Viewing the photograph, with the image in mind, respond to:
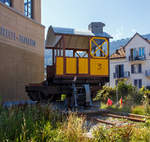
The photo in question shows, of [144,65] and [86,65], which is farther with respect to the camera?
[144,65]

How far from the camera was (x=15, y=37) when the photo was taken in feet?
40.9

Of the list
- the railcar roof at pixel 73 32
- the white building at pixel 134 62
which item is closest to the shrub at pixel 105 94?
the railcar roof at pixel 73 32

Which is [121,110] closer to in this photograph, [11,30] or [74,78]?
[74,78]

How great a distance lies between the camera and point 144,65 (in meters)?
36.7

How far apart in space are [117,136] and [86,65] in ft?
20.4

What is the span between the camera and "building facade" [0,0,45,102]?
11.5m

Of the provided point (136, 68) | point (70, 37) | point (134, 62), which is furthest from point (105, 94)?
point (136, 68)

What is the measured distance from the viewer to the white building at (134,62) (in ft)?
118

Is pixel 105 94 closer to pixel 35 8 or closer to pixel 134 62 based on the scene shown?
pixel 35 8

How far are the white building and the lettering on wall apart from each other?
82.3ft

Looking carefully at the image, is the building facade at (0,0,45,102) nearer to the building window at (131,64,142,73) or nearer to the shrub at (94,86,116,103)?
the shrub at (94,86,116,103)

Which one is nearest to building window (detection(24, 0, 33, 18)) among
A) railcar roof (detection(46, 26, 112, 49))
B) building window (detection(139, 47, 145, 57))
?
railcar roof (detection(46, 26, 112, 49))

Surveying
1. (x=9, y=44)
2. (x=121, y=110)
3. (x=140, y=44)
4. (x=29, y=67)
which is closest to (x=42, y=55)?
(x=29, y=67)

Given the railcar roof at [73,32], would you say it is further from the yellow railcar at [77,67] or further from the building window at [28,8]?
the building window at [28,8]
